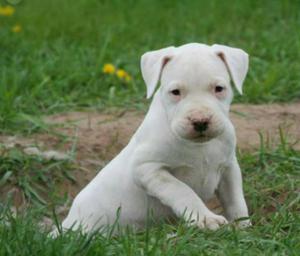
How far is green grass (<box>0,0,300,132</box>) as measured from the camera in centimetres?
862

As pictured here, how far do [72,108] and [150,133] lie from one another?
8.94 ft

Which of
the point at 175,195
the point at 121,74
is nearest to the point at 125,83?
the point at 121,74

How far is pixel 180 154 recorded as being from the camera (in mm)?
5879

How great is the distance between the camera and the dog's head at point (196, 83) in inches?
216

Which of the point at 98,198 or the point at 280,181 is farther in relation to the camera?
the point at 280,181

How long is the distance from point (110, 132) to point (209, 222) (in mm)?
2420

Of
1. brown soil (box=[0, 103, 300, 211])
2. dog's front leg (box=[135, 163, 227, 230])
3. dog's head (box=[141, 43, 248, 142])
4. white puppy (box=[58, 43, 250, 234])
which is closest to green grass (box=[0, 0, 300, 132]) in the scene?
brown soil (box=[0, 103, 300, 211])

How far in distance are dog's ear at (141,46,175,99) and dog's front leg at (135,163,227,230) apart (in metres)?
0.44

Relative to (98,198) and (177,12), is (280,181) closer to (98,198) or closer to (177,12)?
(98,198)

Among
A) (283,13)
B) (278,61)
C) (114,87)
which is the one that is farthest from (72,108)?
(283,13)

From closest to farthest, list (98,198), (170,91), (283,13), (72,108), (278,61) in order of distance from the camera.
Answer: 1. (170,91)
2. (98,198)
3. (72,108)
4. (278,61)
5. (283,13)

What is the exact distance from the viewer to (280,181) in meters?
6.86

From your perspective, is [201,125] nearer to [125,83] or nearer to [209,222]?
[209,222]

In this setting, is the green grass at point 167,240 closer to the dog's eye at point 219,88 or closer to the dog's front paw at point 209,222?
the dog's front paw at point 209,222
